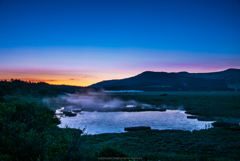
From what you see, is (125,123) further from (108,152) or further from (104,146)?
(108,152)

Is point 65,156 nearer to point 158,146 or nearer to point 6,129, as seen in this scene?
point 6,129

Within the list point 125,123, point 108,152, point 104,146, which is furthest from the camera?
point 125,123

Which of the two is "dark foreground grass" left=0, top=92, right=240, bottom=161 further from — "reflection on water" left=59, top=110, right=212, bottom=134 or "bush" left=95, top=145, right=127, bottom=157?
"reflection on water" left=59, top=110, right=212, bottom=134

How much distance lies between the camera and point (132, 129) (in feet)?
73.4

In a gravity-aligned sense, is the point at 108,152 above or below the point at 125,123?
above

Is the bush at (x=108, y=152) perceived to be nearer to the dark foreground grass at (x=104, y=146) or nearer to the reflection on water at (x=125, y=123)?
the dark foreground grass at (x=104, y=146)

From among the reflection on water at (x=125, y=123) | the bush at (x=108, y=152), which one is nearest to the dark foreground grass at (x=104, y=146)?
the bush at (x=108, y=152)

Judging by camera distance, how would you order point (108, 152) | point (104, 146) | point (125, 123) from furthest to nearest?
point (125, 123) < point (104, 146) < point (108, 152)

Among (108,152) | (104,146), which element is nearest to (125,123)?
(104,146)

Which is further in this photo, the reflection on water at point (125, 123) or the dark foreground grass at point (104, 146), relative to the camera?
the reflection on water at point (125, 123)

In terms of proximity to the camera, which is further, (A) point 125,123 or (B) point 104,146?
(A) point 125,123

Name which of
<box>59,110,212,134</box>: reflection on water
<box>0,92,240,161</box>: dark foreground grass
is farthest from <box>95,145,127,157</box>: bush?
<box>59,110,212,134</box>: reflection on water

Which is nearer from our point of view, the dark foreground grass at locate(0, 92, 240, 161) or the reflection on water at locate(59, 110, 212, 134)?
the dark foreground grass at locate(0, 92, 240, 161)

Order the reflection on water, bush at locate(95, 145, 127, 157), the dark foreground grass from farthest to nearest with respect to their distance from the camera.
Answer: the reflection on water
bush at locate(95, 145, 127, 157)
the dark foreground grass
